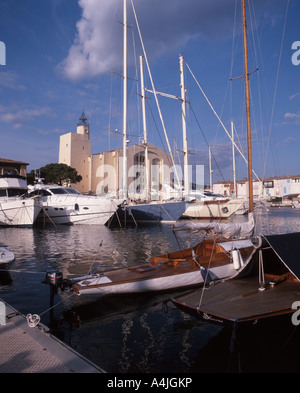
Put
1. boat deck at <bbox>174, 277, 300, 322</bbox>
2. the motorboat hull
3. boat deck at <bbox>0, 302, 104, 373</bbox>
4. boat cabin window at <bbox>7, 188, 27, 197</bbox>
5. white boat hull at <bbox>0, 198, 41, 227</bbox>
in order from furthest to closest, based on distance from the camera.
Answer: the motorboat hull
boat cabin window at <bbox>7, 188, 27, 197</bbox>
white boat hull at <bbox>0, 198, 41, 227</bbox>
boat deck at <bbox>174, 277, 300, 322</bbox>
boat deck at <bbox>0, 302, 104, 373</bbox>

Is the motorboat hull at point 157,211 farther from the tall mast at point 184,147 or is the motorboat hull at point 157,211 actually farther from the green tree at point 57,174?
the green tree at point 57,174

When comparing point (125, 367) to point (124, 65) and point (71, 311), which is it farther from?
point (124, 65)

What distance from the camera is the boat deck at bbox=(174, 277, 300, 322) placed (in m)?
Result: 6.14

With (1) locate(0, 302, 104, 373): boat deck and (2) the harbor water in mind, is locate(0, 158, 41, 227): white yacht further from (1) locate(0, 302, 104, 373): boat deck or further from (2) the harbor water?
(1) locate(0, 302, 104, 373): boat deck

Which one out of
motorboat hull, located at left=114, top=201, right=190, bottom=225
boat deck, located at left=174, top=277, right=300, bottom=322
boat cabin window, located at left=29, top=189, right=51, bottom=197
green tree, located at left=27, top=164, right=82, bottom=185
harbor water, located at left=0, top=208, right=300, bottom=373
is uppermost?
green tree, located at left=27, top=164, right=82, bottom=185

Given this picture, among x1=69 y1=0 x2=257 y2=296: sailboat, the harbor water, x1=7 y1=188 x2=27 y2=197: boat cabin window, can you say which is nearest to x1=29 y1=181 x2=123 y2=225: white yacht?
x1=7 y1=188 x2=27 y2=197: boat cabin window

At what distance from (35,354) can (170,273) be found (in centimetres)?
572

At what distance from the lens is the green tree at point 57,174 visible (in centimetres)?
5488

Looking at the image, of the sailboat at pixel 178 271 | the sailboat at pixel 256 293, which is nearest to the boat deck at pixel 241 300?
the sailboat at pixel 256 293

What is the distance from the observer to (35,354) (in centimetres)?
445

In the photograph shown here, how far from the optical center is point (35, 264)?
44.9 ft

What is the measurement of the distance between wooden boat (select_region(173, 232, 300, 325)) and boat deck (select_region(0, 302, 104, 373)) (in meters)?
3.04

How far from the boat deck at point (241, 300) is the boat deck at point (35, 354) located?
304cm

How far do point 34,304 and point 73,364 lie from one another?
520 cm
